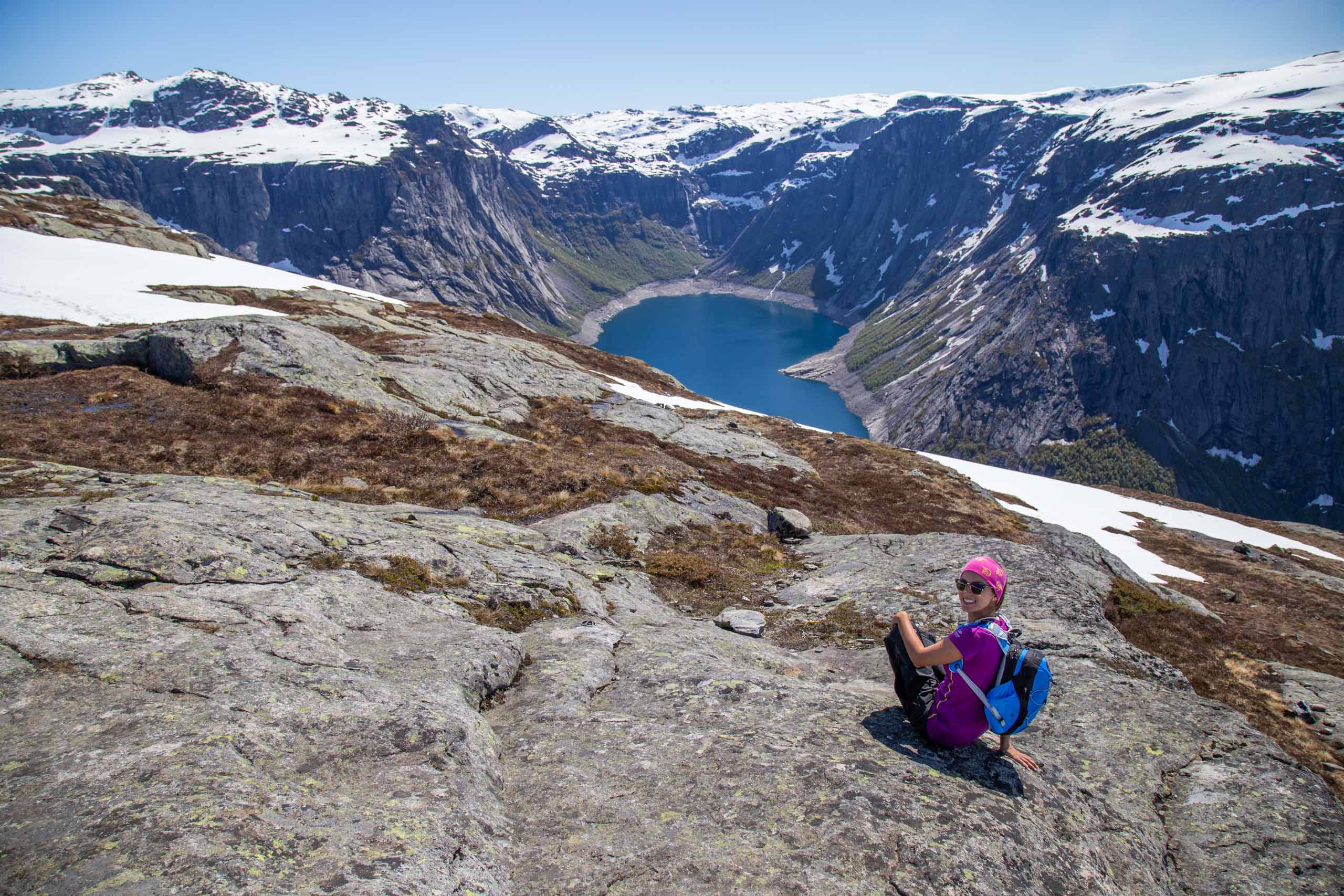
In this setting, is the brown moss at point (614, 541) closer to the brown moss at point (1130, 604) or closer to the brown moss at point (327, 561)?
the brown moss at point (327, 561)

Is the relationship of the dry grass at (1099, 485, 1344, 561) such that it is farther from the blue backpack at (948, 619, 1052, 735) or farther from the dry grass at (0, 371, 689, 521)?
the blue backpack at (948, 619, 1052, 735)

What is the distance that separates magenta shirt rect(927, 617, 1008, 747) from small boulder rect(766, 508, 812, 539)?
48.8 feet

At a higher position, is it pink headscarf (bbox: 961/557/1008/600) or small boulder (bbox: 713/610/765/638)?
pink headscarf (bbox: 961/557/1008/600)

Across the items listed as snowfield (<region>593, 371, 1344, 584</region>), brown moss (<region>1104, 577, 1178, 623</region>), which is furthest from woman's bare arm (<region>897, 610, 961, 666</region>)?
snowfield (<region>593, 371, 1344, 584</region>)

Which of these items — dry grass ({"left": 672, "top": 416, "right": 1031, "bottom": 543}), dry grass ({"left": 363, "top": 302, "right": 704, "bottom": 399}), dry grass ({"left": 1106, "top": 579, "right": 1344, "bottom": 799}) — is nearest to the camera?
dry grass ({"left": 1106, "top": 579, "right": 1344, "bottom": 799})

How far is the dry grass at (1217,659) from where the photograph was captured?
623 inches

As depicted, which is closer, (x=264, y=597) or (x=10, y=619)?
(x=10, y=619)

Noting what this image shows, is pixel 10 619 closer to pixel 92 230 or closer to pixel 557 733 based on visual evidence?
pixel 557 733

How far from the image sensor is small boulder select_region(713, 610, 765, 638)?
1382cm

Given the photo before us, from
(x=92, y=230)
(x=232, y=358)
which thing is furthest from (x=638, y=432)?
(x=92, y=230)

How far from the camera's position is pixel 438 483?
756 inches

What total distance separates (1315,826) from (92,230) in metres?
89.0

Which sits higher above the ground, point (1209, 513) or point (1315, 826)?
point (1315, 826)

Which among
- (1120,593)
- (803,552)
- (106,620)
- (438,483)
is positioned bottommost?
(1120,593)
